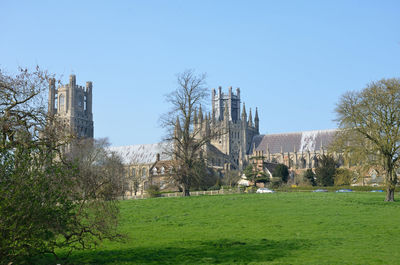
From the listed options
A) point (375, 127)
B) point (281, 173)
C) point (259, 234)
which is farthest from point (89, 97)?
point (259, 234)

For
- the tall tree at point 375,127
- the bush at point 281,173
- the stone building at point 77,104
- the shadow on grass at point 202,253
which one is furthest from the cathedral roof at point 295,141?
the shadow on grass at point 202,253

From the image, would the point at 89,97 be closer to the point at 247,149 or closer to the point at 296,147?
the point at 247,149

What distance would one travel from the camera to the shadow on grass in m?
15.7

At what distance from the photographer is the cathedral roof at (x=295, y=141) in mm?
107312

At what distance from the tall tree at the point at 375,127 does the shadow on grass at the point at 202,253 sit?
17.7 m

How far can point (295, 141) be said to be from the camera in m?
113

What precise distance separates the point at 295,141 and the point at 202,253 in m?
98.4

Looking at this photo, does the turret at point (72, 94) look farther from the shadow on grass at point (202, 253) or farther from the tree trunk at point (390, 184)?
the shadow on grass at point (202, 253)

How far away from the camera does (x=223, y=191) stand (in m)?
49.9

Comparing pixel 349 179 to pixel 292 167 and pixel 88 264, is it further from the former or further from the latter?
pixel 292 167

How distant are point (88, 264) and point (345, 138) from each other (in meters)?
24.4

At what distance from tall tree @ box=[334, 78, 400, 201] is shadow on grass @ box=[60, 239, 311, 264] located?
698 inches

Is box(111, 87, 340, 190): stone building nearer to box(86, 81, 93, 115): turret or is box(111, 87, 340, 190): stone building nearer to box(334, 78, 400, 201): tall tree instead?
box(86, 81, 93, 115): turret

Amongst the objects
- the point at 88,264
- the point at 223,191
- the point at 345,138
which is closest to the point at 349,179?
the point at 345,138
